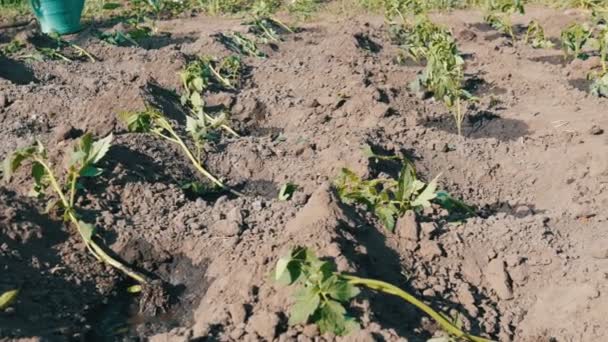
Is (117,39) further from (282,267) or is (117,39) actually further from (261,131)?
(282,267)

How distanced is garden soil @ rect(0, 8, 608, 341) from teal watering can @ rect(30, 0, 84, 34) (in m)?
1.75

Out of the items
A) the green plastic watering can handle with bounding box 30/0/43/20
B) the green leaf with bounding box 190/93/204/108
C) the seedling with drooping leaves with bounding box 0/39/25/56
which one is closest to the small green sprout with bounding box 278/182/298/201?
the green leaf with bounding box 190/93/204/108

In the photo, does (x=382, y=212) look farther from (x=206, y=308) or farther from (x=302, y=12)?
(x=302, y=12)

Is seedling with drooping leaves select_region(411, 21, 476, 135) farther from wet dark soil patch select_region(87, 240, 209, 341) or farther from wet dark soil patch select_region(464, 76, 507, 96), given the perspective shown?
wet dark soil patch select_region(87, 240, 209, 341)

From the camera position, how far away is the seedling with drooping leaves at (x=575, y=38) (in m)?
6.55

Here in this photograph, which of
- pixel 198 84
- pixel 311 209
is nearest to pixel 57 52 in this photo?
pixel 198 84

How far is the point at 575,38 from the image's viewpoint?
21.7 feet

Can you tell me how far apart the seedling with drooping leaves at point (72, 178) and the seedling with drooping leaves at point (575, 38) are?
14.4 feet

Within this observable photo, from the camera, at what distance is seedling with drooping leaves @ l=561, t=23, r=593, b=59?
6547mm

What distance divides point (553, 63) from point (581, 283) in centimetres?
411

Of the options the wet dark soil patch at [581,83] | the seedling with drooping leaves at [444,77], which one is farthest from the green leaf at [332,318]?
the wet dark soil patch at [581,83]

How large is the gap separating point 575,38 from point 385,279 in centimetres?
419

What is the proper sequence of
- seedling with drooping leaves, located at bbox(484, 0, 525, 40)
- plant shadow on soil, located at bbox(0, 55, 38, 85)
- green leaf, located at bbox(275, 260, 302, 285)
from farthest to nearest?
seedling with drooping leaves, located at bbox(484, 0, 525, 40) < plant shadow on soil, located at bbox(0, 55, 38, 85) < green leaf, located at bbox(275, 260, 302, 285)

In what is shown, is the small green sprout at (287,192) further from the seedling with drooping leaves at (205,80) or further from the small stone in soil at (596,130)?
the small stone in soil at (596,130)
